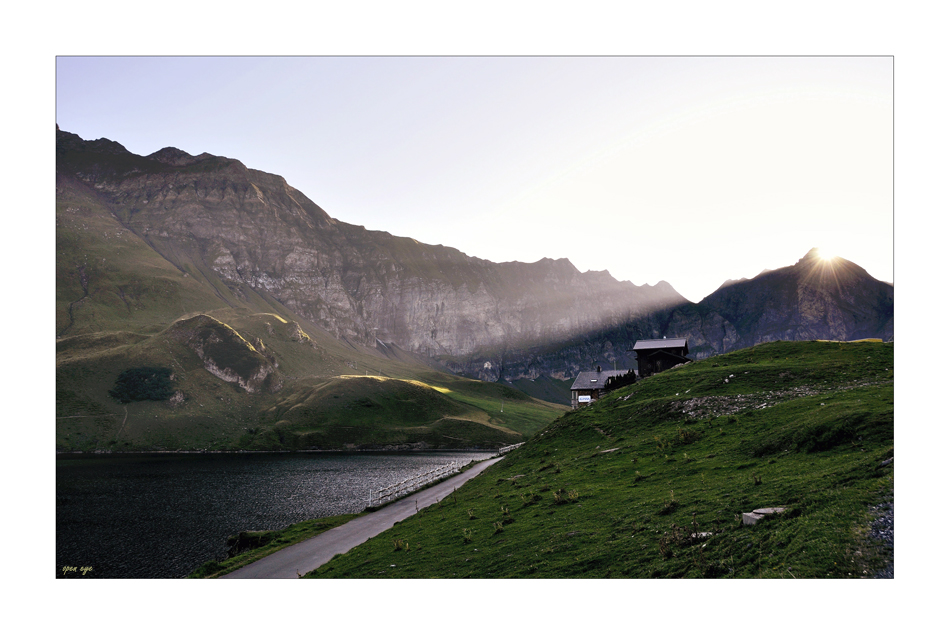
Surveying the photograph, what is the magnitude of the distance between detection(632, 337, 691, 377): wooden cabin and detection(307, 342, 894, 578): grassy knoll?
47.6 metres

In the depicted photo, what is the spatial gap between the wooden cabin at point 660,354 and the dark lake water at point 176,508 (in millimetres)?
59300

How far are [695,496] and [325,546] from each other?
87.1 feet

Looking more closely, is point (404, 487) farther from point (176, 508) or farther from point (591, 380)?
point (591, 380)

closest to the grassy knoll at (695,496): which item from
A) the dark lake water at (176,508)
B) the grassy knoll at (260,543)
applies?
the grassy knoll at (260,543)

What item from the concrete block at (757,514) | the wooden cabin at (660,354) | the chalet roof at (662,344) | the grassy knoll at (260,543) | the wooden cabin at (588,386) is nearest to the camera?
the concrete block at (757,514)

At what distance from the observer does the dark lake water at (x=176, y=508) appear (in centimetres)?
4997

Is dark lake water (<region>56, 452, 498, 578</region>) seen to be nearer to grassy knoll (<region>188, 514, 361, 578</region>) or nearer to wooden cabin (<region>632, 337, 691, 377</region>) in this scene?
grassy knoll (<region>188, 514, 361, 578</region>)

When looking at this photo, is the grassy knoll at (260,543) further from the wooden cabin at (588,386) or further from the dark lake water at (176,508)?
the wooden cabin at (588,386)

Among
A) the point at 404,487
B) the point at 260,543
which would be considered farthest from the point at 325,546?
the point at 404,487

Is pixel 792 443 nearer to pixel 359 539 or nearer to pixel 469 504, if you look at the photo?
pixel 469 504

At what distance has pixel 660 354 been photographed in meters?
106

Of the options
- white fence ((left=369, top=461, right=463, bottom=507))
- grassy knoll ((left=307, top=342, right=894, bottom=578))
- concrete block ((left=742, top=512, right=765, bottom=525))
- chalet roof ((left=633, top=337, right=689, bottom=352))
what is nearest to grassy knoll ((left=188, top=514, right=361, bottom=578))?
white fence ((left=369, top=461, right=463, bottom=507))
